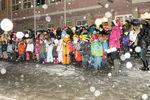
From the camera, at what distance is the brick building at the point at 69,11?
48.4 ft

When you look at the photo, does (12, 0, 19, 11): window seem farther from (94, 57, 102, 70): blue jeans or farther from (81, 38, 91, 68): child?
(94, 57, 102, 70): blue jeans

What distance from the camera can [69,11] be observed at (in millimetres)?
18703

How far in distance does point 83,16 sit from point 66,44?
896 cm

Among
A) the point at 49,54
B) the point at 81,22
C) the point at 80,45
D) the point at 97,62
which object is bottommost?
the point at 97,62

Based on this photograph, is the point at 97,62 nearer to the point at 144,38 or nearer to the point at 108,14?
the point at 144,38

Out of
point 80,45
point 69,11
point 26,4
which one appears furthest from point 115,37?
point 26,4

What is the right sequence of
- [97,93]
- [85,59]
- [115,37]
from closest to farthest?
1. [97,93]
2. [115,37]
3. [85,59]

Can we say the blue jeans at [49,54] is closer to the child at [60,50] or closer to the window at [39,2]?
the child at [60,50]

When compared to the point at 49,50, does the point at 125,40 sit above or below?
above

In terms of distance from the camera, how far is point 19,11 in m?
23.6

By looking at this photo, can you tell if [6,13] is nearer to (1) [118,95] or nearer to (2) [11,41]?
(2) [11,41]

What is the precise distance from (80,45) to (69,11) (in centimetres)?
1105

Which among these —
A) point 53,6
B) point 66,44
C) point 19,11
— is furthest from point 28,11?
point 66,44

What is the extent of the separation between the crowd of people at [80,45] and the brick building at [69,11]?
11.3ft
